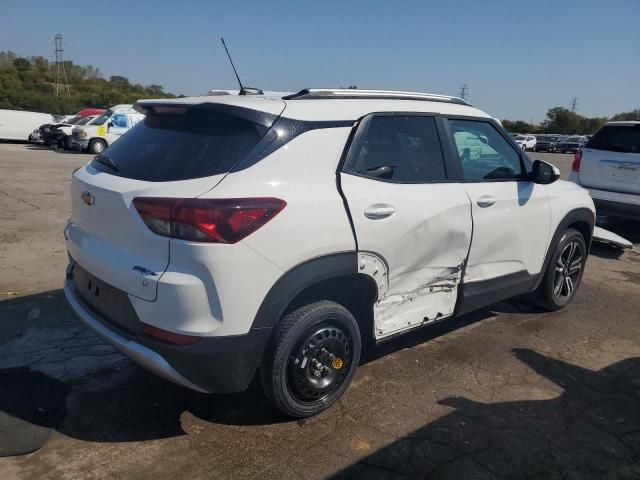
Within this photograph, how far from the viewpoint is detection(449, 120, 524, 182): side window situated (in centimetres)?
379

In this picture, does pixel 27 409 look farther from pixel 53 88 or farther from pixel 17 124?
pixel 53 88

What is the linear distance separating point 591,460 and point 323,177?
210 cm

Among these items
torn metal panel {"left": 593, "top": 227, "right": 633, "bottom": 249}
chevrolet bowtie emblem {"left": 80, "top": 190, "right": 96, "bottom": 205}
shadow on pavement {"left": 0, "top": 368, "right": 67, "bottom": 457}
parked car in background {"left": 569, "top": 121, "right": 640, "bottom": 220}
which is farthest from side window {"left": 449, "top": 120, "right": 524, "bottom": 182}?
parked car in background {"left": 569, "top": 121, "right": 640, "bottom": 220}

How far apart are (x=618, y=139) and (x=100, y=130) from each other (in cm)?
1977

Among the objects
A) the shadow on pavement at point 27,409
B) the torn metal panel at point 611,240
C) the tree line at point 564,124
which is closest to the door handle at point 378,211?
the shadow on pavement at point 27,409

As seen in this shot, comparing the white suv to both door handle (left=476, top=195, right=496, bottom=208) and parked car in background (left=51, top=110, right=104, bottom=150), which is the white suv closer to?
door handle (left=476, top=195, right=496, bottom=208)

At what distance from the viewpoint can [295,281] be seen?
8.85ft

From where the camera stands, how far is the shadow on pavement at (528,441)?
106 inches

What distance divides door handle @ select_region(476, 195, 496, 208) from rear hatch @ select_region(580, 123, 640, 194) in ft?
16.6

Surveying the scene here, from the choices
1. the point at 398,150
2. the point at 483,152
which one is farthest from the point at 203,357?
the point at 483,152

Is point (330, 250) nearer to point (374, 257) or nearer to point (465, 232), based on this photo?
point (374, 257)

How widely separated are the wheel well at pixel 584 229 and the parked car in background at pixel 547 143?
45.6m

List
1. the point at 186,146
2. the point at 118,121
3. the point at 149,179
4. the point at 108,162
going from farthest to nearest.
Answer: the point at 118,121, the point at 108,162, the point at 186,146, the point at 149,179

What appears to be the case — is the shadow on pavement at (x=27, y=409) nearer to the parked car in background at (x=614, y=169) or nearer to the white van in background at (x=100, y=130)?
the parked car in background at (x=614, y=169)
